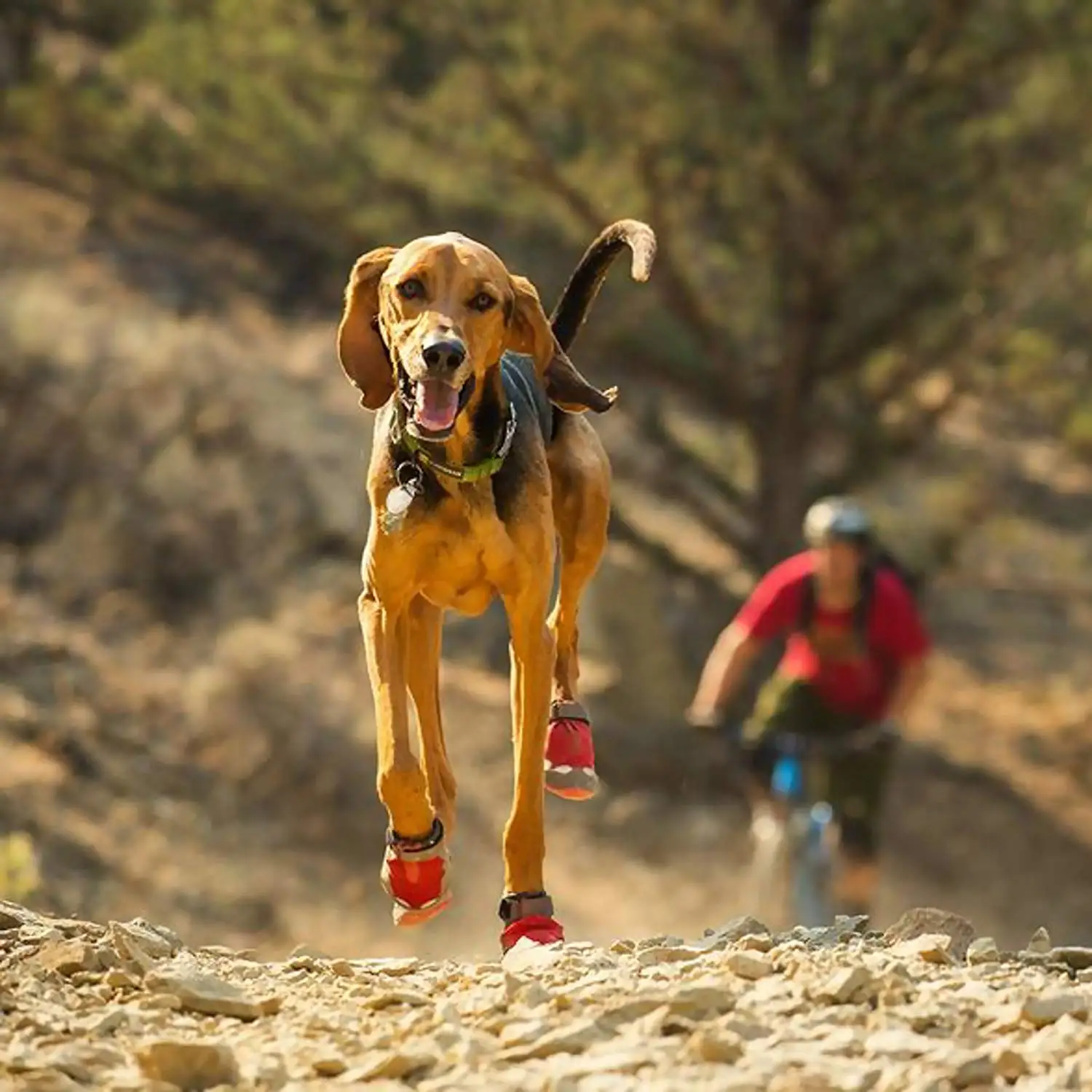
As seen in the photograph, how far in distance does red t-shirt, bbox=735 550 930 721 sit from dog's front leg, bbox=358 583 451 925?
498 cm

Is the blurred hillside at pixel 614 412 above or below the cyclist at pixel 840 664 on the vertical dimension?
above

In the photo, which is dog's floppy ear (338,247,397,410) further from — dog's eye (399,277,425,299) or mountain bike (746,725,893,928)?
mountain bike (746,725,893,928)

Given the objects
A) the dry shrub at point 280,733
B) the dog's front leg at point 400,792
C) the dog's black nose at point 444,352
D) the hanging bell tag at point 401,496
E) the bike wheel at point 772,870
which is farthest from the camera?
the dry shrub at point 280,733

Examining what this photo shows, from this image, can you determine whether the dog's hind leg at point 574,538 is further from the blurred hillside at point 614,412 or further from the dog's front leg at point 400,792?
the blurred hillside at point 614,412

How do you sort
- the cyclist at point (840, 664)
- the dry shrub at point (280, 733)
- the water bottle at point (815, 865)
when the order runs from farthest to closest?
the dry shrub at point (280, 733), the water bottle at point (815, 865), the cyclist at point (840, 664)

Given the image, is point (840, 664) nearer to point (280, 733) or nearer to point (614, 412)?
point (280, 733)

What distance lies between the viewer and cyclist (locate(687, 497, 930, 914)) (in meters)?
10.6

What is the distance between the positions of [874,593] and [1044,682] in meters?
8.89

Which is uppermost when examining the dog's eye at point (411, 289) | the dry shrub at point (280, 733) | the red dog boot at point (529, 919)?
the dry shrub at point (280, 733)

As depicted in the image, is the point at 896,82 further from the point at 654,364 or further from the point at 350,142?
the point at 350,142

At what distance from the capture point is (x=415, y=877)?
5680 millimetres

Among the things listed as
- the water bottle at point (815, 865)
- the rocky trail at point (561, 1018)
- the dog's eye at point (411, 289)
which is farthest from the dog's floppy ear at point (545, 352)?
the water bottle at point (815, 865)

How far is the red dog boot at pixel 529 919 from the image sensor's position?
19.2 feet

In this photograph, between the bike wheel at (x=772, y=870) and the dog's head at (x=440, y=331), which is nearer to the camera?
the dog's head at (x=440, y=331)
